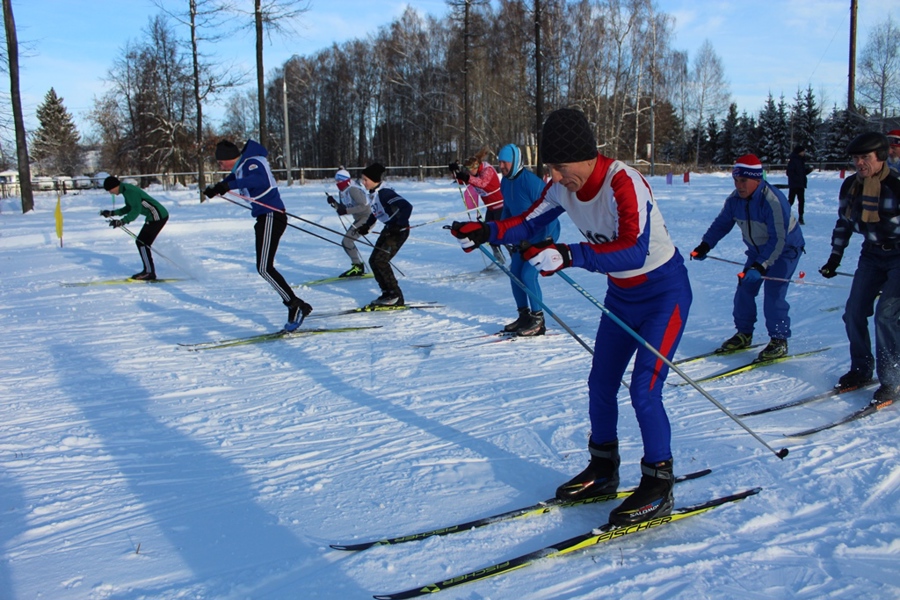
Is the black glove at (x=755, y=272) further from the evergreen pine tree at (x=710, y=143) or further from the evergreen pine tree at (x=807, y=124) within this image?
the evergreen pine tree at (x=710, y=143)

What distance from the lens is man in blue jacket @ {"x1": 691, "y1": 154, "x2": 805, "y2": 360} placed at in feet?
17.2

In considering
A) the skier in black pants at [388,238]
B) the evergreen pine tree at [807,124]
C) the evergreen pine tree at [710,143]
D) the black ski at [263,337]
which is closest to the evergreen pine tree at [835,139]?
the evergreen pine tree at [807,124]

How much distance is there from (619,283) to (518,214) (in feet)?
11.7

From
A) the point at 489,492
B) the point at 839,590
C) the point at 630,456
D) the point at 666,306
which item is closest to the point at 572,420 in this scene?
the point at 630,456

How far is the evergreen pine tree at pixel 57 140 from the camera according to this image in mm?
51500

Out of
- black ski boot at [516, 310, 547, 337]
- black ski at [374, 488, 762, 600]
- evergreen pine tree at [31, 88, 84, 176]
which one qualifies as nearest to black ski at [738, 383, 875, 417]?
black ski at [374, 488, 762, 600]

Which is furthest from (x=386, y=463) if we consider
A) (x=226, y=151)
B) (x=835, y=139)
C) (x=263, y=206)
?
(x=835, y=139)

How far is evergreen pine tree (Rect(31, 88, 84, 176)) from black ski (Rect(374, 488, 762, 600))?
2190 inches

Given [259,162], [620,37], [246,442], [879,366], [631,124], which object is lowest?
[246,442]

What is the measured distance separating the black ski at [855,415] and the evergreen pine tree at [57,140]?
5568 cm

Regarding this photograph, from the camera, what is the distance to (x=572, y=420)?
4.18 m

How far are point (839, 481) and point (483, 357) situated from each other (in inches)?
123

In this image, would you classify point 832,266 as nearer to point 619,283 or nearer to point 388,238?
point 619,283

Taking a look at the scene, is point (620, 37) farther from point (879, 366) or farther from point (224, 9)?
point (879, 366)
